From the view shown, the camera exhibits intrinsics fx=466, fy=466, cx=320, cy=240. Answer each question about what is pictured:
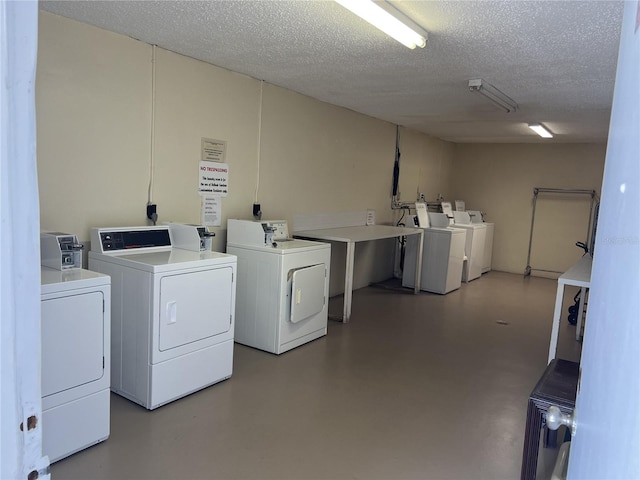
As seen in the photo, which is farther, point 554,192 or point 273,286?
point 554,192

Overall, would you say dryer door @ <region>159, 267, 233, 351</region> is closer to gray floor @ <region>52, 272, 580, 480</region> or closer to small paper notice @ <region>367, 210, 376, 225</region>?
gray floor @ <region>52, 272, 580, 480</region>

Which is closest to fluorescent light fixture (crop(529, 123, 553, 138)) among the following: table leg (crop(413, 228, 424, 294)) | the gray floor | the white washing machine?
table leg (crop(413, 228, 424, 294))

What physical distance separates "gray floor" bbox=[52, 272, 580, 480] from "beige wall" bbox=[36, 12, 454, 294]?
4.25 ft

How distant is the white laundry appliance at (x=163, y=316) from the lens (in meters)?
2.72

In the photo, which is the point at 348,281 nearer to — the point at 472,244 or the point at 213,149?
the point at 213,149

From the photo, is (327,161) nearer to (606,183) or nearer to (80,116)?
(80,116)

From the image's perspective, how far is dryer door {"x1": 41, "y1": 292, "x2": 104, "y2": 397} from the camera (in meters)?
2.14

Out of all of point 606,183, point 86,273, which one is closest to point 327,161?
point 86,273

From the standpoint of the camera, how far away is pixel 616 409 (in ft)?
1.93

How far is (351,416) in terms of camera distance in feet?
9.30

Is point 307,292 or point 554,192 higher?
point 554,192

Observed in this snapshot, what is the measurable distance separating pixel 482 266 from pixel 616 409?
761 centimetres

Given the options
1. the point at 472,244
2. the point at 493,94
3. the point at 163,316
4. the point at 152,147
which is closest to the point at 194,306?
the point at 163,316

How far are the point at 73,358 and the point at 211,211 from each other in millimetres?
1903
